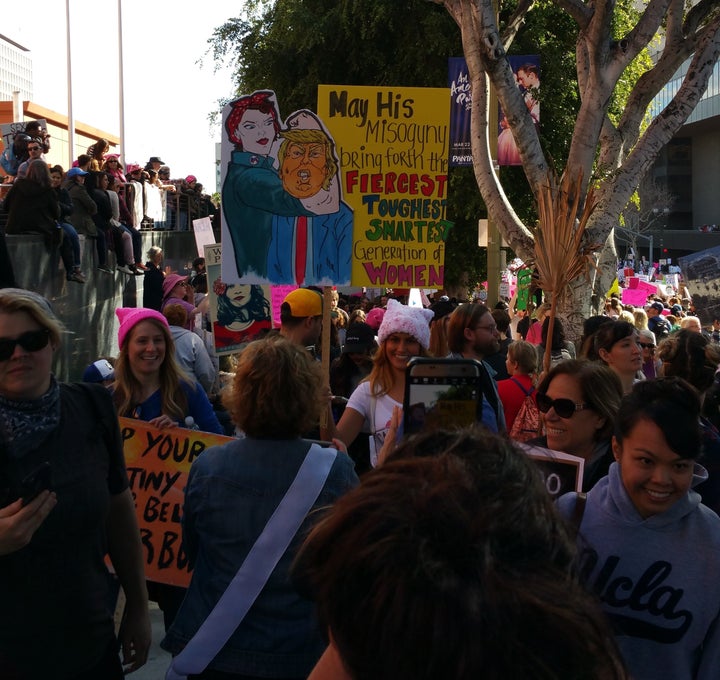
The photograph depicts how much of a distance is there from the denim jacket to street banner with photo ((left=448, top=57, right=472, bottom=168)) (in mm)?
12615

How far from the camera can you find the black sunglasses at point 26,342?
275 cm

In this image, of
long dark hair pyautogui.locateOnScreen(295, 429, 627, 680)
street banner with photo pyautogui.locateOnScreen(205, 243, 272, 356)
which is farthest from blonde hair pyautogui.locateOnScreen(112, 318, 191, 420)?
long dark hair pyautogui.locateOnScreen(295, 429, 627, 680)

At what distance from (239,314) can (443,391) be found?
4923mm

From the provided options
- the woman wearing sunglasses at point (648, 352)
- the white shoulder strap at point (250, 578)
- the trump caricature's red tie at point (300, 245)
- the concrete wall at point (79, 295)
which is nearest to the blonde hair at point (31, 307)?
the white shoulder strap at point (250, 578)

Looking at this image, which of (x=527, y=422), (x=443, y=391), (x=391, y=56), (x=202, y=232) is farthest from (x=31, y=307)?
(x=391, y=56)

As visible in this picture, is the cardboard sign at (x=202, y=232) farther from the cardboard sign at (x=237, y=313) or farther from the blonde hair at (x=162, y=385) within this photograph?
the blonde hair at (x=162, y=385)

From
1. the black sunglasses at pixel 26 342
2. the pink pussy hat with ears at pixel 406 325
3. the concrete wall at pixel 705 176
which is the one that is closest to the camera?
the black sunglasses at pixel 26 342

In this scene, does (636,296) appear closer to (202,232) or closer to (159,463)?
(202,232)

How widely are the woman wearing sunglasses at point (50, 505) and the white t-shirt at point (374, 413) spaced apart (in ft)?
6.35

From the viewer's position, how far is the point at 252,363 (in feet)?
10.5

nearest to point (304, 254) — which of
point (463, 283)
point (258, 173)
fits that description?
point (258, 173)

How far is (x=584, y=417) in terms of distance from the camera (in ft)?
11.8

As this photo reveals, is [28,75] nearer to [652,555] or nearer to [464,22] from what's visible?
[464,22]

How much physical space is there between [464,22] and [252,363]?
981 centimetres
